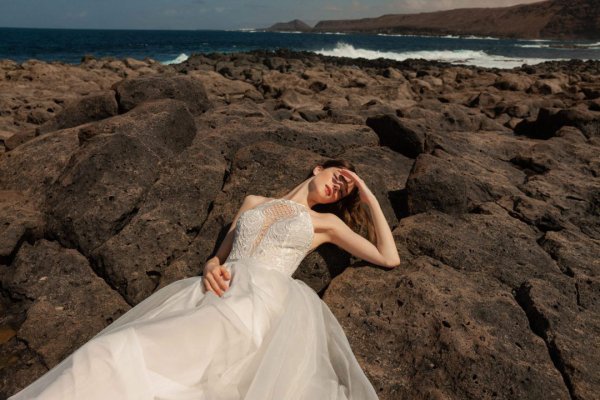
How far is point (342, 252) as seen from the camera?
4.43 meters

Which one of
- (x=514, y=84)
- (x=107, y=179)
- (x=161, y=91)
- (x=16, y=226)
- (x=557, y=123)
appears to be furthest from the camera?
(x=514, y=84)

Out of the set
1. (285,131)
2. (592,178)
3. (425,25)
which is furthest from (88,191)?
A: (425,25)

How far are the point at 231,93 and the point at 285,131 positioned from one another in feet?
37.8

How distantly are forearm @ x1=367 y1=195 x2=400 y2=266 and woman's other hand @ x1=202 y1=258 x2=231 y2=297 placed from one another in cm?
148

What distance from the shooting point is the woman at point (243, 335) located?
8.22 ft

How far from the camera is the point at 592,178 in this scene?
629cm

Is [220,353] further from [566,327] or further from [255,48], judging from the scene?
[255,48]

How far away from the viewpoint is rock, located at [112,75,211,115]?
6.70 meters

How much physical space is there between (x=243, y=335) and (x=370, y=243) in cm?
166

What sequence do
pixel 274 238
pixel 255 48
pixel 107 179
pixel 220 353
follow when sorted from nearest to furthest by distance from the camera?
1. pixel 220 353
2. pixel 274 238
3. pixel 107 179
4. pixel 255 48

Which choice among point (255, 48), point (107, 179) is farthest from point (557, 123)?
point (255, 48)

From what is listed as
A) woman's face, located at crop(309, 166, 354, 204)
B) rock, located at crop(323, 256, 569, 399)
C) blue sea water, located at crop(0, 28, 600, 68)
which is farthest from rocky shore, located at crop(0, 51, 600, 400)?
blue sea water, located at crop(0, 28, 600, 68)

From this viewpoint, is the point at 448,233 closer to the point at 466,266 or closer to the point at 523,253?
the point at 466,266

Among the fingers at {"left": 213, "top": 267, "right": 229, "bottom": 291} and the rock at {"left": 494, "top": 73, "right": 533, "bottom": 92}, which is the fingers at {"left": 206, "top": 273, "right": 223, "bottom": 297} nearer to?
the fingers at {"left": 213, "top": 267, "right": 229, "bottom": 291}
